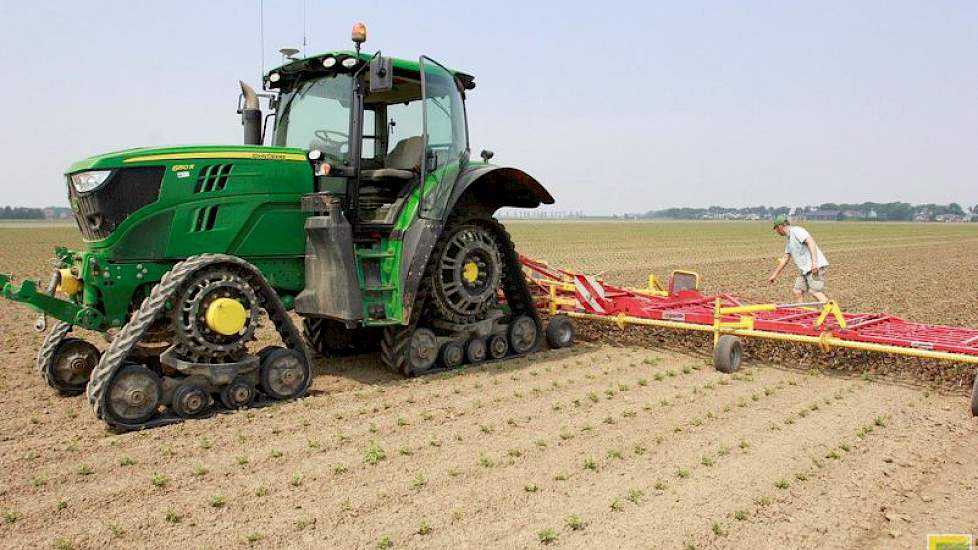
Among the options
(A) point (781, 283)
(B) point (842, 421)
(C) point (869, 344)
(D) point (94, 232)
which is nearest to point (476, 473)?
(B) point (842, 421)

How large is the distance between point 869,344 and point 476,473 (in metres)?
4.09

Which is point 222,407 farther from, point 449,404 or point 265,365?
Result: point 449,404

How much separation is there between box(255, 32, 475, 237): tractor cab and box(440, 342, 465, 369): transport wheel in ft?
4.19

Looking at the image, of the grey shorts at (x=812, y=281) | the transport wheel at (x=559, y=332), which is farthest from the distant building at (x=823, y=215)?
the transport wheel at (x=559, y=332)

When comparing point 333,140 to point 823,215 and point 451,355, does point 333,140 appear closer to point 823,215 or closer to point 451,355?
point 451,355

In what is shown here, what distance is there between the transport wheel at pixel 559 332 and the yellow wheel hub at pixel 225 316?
375cm

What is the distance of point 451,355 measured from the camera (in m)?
6.96

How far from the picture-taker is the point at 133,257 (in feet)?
17.9

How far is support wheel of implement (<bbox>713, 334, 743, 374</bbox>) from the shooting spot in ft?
23.1

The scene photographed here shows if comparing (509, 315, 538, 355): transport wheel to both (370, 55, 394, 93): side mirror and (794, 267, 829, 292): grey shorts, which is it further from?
(794, 267, 829, 292): grey shorts

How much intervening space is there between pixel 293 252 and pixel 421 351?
1457 mm

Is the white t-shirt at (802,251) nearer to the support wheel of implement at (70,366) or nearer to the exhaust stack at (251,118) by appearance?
the exhaust stack at (251,118)

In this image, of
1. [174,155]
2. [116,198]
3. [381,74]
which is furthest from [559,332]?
[116,198]

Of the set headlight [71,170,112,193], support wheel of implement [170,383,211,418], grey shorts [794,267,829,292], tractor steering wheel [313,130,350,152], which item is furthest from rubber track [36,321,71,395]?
grey shorts [794,267,829,292]
